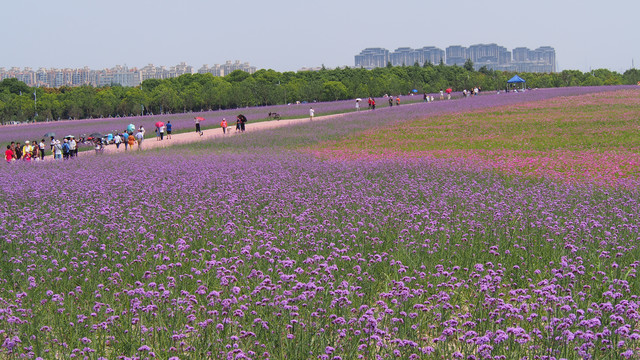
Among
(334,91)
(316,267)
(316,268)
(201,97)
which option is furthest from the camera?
(201,97)

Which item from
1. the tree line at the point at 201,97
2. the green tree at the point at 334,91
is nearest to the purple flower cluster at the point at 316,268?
the green tree at the point at 334,91

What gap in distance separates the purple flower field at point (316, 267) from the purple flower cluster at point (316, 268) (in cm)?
3

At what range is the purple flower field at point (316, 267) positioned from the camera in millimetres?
4805

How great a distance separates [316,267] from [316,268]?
29cm

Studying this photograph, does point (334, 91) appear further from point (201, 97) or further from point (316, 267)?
point (316, 267)

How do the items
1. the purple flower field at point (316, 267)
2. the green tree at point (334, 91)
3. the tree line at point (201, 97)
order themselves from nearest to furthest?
the purple flower field at point (316, 267) → the tree line at point (201, 97) → the green tree at point (334, 91)

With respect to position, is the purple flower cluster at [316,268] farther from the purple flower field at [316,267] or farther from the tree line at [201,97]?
the tree line at [201,97]

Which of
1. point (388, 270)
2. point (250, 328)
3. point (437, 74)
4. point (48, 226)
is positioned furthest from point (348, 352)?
point (437, 74)

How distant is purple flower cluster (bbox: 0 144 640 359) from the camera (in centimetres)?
480

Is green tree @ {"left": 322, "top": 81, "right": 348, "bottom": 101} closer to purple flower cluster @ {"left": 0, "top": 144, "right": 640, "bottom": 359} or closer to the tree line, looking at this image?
the tree line

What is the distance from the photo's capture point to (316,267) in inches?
274

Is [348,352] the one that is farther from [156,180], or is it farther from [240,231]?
[156,180]

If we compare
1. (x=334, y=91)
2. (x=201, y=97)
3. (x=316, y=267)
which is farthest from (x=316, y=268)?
(x=201, y=97)

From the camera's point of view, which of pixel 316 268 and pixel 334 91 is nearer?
pixel 316 268
